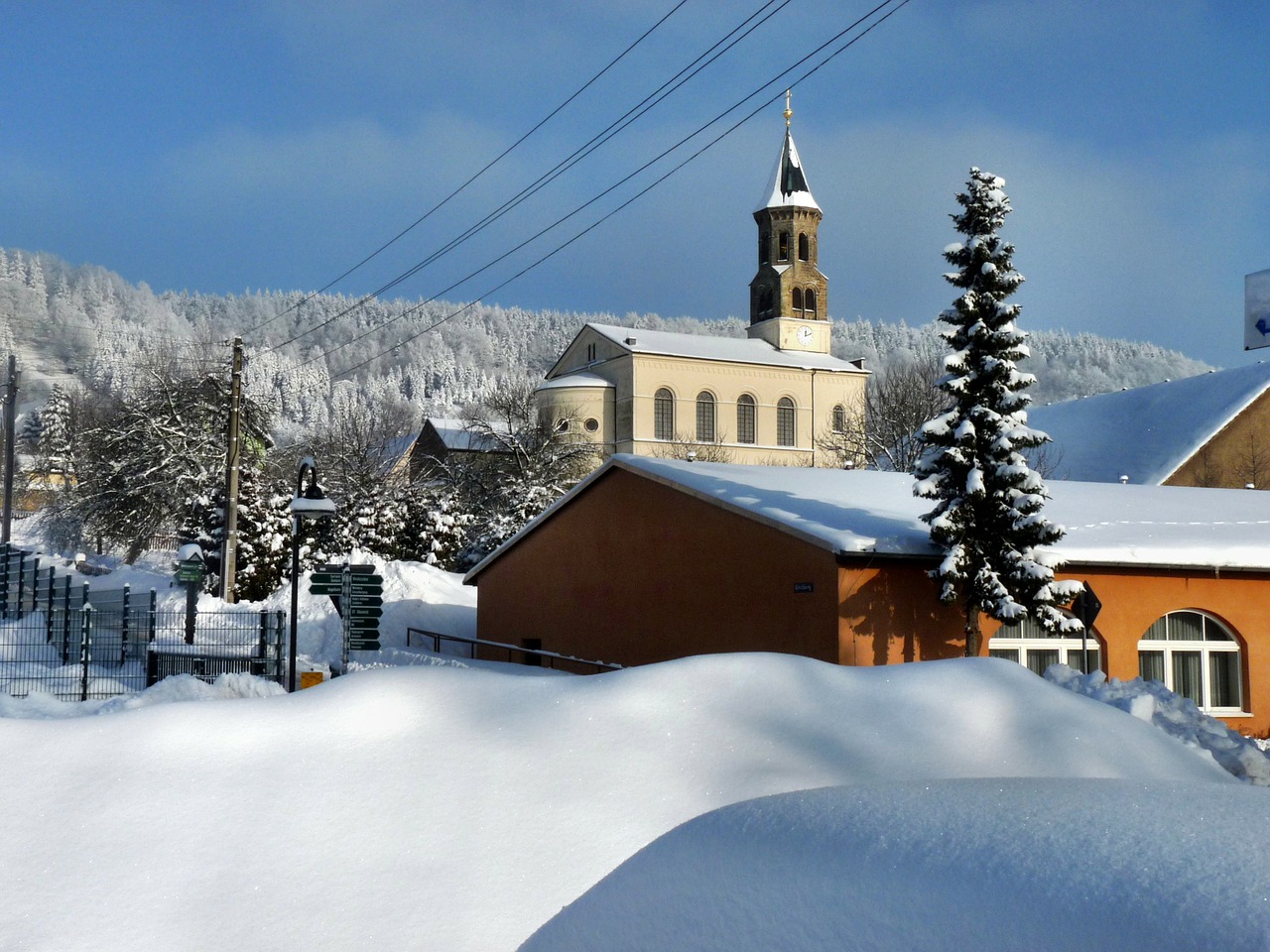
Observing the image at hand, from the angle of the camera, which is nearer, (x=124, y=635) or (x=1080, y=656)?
(x=1080, y=656)

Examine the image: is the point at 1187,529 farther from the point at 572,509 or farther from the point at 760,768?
the point at 760,768

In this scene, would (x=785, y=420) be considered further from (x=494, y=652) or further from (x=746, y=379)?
(x=494, y=652)

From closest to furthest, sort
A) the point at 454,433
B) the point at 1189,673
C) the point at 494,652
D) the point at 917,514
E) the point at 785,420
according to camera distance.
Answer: the point at 1189,673 < the point at 917,514 < the point at 494,652 < the point at 785,420 < the point at 454,433

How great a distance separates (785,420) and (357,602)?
189 feet

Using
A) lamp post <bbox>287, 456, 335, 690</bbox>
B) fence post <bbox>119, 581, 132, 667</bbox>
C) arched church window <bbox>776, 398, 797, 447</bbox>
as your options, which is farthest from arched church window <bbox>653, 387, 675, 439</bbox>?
fence post <bbox>119, 581, 132, 667</bbox>

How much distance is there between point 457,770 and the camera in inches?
200

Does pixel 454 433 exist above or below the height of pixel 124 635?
above

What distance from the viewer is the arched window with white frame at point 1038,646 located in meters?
20.3

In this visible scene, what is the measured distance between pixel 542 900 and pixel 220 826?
1.28 metres

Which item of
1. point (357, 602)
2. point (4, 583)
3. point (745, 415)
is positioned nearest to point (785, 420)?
point (745, 415)

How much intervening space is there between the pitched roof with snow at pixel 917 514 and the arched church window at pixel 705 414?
47894mm

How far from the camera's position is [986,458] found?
20.0m

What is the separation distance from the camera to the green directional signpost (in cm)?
2220

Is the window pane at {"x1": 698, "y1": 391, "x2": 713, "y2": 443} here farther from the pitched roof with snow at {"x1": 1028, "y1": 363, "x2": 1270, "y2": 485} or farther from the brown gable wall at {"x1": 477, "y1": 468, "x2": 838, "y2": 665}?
the brown gable wall at {"x1": 477, "y1": 468, "x2": 838, "y2": 665}
